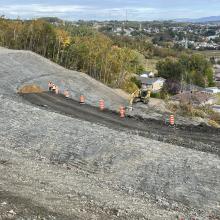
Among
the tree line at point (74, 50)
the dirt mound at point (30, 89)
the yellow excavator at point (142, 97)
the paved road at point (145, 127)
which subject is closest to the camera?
the paved road at point (145, 127)

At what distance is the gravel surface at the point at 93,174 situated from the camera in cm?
1474

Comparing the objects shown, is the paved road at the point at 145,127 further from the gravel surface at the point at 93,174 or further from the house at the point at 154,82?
the house at the point at 154,82

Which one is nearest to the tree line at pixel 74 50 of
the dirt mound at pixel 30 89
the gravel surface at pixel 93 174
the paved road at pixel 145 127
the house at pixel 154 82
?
the house at pixel 154 82

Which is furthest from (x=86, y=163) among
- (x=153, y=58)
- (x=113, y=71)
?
(x=153, y=58)

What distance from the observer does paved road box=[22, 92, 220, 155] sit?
2583 cm

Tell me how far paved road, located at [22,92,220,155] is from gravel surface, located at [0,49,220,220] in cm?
117

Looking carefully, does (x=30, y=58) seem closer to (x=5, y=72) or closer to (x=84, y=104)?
(x=5, y=72)

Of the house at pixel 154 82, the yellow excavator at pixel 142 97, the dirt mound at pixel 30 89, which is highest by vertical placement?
the dirt mound at pixel 30 89

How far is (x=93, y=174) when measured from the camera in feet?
64.7

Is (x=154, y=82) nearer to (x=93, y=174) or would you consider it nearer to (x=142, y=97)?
(x=142, y=97)

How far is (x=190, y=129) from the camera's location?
29.4 m

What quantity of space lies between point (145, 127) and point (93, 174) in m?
10.0

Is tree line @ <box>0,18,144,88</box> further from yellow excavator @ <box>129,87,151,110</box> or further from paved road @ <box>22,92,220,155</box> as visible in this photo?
paved road @ <box>22,92,220,155</box>

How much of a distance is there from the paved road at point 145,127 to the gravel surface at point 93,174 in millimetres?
1172
